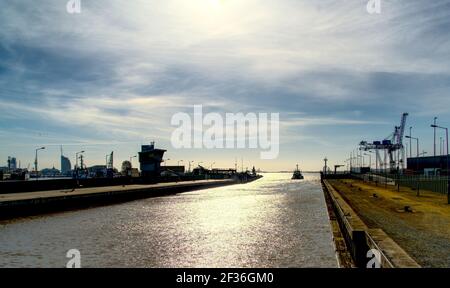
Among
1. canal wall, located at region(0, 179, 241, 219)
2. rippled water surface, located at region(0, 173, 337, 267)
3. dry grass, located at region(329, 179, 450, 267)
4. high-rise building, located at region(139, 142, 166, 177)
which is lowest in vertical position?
rippled water surface, located at region(0, 173, 337, 267)

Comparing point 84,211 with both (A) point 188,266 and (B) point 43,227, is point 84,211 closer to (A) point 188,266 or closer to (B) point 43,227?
(B) point 43,227

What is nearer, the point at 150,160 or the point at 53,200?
the point at 53,200

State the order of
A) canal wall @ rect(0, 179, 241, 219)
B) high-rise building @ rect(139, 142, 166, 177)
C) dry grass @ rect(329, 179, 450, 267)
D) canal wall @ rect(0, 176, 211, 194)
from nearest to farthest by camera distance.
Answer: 1. dry grass @ rect(329, 179, 450, 267)
2. canal wall @ rect(0, 179, 241, 219)
3. canal wall @ rect(0, 176, 211, 194)
4. high-rise building @ rect(139, 142, 166, 177)

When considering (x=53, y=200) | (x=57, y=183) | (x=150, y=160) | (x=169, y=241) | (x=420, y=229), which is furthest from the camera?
(x=150, y=160)

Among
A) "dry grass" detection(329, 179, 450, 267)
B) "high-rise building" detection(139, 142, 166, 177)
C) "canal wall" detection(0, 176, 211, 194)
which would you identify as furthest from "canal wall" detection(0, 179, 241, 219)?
"high-rise building" detection(139, 142, 166, 177)

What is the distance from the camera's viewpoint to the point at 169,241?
3616cm

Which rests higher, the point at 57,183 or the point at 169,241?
the point at 57,183

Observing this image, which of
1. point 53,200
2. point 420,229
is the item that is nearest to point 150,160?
point 53,200

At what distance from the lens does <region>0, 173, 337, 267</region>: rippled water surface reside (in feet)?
92.2

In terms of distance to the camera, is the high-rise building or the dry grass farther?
the high-rise building

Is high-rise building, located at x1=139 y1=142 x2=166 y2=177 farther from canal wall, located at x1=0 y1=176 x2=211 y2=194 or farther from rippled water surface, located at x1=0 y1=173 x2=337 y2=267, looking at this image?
rippled water surface, located at x1=0 y1=173 x2=337 y2=267

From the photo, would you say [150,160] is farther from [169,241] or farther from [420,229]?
[420,229]
